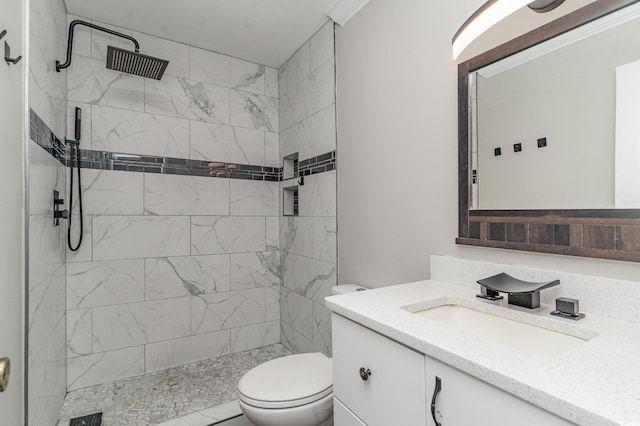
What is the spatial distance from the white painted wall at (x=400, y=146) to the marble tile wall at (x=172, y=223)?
1.02 meters

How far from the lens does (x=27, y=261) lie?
45.9 inches

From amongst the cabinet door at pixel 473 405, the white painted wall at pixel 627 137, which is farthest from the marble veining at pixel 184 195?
the white painted wall at pixel 627 137

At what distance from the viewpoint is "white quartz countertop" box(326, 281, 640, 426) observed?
1.69ft

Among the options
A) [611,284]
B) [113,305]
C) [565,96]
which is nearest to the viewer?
[611,284]

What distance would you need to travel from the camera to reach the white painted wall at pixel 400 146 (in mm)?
1416

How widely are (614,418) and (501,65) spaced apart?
1196 mm

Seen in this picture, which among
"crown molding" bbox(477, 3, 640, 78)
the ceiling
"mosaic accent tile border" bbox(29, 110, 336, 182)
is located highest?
the ceiling

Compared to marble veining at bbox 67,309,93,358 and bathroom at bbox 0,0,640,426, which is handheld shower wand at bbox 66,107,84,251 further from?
marble veining at bbox 67,309,93,358

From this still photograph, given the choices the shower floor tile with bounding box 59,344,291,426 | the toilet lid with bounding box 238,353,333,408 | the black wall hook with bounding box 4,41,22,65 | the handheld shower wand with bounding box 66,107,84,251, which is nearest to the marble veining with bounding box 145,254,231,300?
the handheld shower wand with bounding box 66,107,84,251

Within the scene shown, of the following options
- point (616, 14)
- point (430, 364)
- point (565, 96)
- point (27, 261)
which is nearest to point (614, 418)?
point (430, 364)

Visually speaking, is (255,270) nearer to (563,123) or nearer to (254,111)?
(254,111)

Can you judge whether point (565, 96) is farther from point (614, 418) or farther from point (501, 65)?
point (614, 418)

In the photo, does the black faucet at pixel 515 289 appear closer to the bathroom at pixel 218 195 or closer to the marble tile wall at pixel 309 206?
the bathroom at pixel 218 195

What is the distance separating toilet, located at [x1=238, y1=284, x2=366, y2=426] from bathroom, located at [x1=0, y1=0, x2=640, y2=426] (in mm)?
260
